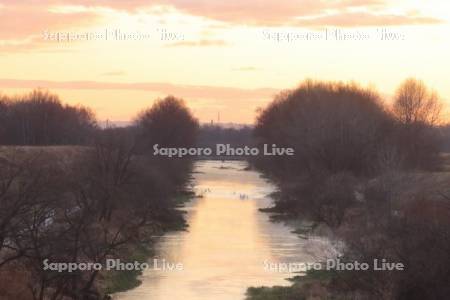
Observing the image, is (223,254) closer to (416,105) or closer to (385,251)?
(385,251)

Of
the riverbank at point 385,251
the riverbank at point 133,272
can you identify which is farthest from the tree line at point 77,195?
the riverbank at point 385,251

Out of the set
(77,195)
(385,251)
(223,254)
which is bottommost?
(223,254)

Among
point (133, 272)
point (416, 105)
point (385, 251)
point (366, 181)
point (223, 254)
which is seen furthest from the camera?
point (416, 105)

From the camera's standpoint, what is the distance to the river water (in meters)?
28.1

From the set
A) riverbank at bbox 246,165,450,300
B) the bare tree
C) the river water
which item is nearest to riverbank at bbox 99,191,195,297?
the river water

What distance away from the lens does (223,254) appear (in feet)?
117

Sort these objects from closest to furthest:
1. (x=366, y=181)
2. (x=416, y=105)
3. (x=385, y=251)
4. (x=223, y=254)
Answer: (x=385, y=251) → (x=223, y=254) → (x=366, y=181) → (x=416, y=105)

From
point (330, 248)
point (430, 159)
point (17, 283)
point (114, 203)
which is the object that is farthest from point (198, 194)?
point (17, 283)

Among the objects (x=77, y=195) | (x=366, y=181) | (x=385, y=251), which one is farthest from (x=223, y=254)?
(x=366, y=181)

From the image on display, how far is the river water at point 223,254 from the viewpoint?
92.4ft

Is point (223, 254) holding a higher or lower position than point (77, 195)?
lower

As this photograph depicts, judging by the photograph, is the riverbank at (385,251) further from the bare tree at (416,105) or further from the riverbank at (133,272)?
the bare tree at (416,105)

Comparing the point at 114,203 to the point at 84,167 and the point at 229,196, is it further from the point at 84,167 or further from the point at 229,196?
A: the point at 229,196

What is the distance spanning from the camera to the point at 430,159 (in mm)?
65125
